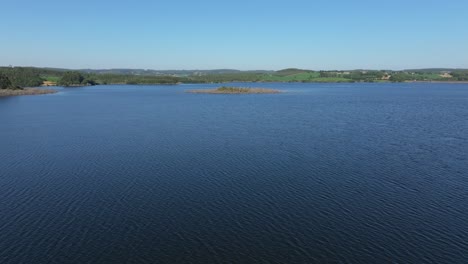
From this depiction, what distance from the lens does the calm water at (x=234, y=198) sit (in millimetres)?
17500

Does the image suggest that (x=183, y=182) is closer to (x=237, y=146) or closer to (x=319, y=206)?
(x=319, y=206)

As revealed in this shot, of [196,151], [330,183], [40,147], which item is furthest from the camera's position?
[40,147]

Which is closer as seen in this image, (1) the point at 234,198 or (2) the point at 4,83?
(1) the point at 234,198

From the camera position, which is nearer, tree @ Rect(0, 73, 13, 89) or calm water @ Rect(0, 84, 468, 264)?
calm water @ Rect(0, 84, 468, 264)

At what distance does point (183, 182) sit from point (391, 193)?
15206mm

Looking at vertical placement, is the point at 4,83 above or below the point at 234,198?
above

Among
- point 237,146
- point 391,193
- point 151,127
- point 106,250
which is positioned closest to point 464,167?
point 391,193

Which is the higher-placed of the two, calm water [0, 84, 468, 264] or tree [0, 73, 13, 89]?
tree [0, 73, 13, 89]

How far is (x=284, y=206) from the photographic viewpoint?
74.4 feet

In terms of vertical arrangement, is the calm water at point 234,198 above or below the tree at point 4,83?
below

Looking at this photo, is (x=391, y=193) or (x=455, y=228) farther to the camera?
(x=391, y=193)

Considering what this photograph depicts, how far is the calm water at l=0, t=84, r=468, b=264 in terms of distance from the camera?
17500 mm

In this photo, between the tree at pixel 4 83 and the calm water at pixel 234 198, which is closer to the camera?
the calm water at pixel 234 198

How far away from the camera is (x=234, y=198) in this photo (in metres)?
24.2
